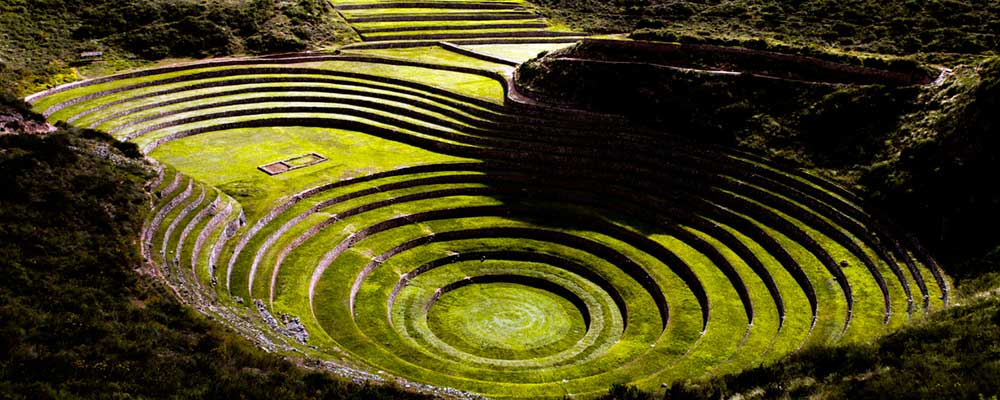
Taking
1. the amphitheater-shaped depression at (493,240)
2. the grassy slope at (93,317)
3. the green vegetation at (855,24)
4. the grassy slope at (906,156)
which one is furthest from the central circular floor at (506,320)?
the green vegetation at (855,24)

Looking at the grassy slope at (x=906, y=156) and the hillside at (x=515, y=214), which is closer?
the grassy slope at (x=906, y=156)

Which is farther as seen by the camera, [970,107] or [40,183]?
[970,107]

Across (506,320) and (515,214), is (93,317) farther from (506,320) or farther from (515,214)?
(515,214)

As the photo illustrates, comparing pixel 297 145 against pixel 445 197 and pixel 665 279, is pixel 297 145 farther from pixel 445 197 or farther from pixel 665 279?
pixel 665 279

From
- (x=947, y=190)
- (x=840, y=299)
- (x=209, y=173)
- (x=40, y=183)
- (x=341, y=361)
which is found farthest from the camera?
(x=209, y=173)

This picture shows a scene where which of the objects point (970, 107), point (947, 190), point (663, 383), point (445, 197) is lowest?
point (663, 383)

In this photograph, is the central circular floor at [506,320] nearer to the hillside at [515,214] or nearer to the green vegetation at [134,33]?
the hillside at [515,214]

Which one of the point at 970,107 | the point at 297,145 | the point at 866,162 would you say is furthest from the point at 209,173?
the point at 970,107
